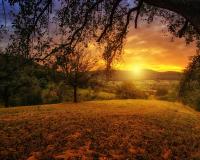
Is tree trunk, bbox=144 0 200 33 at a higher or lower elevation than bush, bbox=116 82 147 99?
higher

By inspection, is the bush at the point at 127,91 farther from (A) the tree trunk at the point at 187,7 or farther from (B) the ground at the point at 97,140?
(A) the tree trunk at the point at 187,7

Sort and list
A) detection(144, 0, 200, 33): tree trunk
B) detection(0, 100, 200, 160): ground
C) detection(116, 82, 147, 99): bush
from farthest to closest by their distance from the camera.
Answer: detection(116, 82, 147, 99): bush → detection(0, 100, 200, 160): ground → detection(144, 0, 200, 33): tree trunk

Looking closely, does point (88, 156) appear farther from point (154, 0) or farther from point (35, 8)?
point (154, 0)

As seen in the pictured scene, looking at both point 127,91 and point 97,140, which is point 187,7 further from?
point 127,91

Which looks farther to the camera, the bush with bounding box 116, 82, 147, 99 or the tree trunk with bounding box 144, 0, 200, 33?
the bush with bounding box 116, 82, 147, 99

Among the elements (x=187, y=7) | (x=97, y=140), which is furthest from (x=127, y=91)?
(x=187, y=7)

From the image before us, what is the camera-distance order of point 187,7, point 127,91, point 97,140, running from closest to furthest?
point 187,7 < point 97,140 < point 127,91

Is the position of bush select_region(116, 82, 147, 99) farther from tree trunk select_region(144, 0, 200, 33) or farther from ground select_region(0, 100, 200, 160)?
tree trunk select_region(144, 0, 200, 33)

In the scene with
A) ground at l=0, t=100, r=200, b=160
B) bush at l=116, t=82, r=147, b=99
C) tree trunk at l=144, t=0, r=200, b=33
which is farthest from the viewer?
bush at l=116, t=82, r=147, b=99

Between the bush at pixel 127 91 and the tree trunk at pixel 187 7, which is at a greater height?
the tree trunk at pixel 187 7

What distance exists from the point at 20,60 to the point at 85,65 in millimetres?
38965

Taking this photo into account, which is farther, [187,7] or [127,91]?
[127,91]

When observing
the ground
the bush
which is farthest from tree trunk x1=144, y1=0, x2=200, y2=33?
the bush

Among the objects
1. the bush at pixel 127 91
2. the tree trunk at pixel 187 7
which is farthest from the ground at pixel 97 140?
the bush at pixel 127 91
